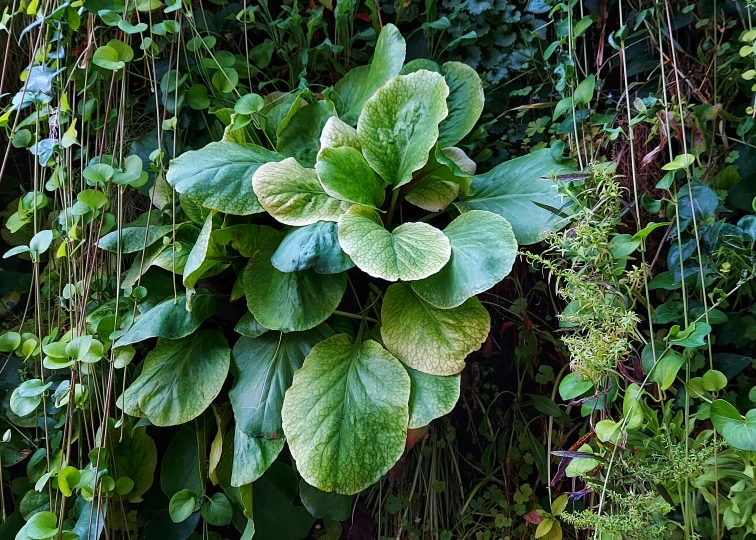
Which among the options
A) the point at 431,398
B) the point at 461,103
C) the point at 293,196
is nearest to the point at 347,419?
the point at 431,398

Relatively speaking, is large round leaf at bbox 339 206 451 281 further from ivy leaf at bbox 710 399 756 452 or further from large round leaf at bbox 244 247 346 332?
ivy leaf at bbox 710 399 756 452

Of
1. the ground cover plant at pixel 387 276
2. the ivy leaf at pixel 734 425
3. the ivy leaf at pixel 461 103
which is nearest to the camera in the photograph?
the ivy leaf at pixel 734 425

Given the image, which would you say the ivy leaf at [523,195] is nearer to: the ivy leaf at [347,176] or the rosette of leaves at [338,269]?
the rosette of leaves at [338,269]

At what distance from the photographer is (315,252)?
75cm

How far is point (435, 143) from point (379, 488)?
2.12 feet

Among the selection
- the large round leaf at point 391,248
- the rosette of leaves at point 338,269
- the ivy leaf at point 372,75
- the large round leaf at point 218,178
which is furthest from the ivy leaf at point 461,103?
the large round leaf at point 218,178

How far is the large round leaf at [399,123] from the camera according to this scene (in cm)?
84

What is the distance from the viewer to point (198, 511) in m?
0.92

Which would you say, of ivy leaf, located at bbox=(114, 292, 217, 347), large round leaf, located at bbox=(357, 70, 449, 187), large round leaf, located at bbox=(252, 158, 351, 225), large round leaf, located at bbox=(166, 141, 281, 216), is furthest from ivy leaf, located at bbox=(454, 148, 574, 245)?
ivy leaf, located at bbox=(114, 292, 217, 347)

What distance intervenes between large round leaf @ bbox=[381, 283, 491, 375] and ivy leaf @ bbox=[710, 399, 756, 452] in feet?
0.99

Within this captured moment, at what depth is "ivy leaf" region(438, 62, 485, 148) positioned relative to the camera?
917 millimetres

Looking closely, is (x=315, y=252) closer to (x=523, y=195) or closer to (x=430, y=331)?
(x=430, y=331)

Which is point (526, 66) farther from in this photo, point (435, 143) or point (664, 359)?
point (664, 359)

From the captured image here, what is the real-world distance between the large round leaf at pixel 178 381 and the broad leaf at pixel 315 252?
230 millimetres
